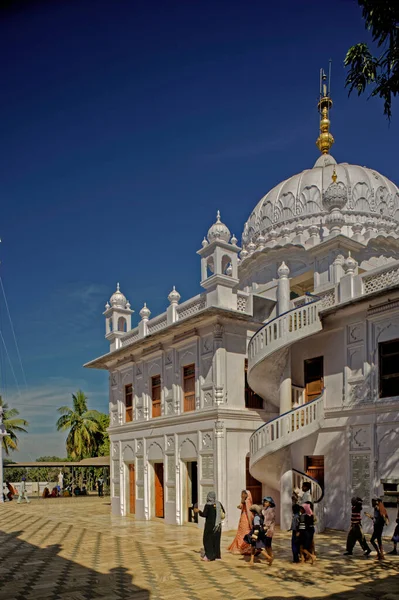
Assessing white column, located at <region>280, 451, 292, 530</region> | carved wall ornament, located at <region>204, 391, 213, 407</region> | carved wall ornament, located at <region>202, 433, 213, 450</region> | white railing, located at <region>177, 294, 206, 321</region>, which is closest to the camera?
white column, located at <region>280, 451, 292, 530</region>

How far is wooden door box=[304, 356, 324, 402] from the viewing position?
1716 cm

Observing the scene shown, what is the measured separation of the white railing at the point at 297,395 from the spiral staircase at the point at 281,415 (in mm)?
584

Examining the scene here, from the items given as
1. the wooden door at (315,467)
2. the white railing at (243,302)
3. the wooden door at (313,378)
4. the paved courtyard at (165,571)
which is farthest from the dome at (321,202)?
the paved courtyard at (165,571)

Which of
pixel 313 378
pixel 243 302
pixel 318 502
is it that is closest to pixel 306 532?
pixel 318 502

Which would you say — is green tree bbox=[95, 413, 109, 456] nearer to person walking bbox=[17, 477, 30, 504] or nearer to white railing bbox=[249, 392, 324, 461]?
person walking bbox=[17, 477, 30, 504]

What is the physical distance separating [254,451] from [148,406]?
586 centimetres

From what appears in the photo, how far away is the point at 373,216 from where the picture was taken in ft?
72.5

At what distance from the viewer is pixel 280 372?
17.0 m

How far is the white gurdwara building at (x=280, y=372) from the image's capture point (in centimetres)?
1538

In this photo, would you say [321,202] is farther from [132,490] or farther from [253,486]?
[132,490]

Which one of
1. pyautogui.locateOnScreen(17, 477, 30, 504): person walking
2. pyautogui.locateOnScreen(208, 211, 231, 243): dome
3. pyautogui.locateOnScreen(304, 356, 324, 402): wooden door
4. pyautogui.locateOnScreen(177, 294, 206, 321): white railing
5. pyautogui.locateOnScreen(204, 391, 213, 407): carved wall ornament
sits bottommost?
pyautogui.locateOnScreen(17, 477, 30, 504): person walking

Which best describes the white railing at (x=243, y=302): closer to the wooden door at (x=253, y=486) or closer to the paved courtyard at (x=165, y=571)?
the wooden door at (x=253, y=486)

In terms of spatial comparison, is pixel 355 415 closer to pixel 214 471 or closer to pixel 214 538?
pixel 214 471

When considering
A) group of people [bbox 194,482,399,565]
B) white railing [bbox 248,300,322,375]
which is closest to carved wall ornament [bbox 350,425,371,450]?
white railing [bbox 248,300,322,375]
